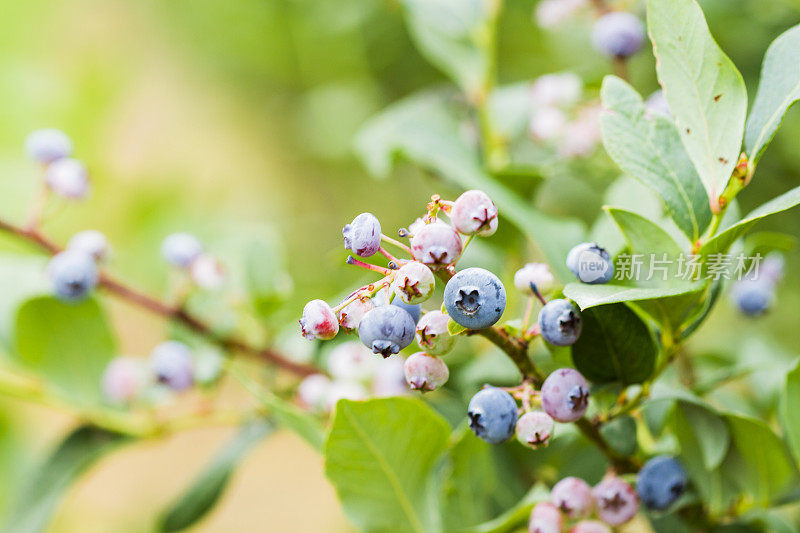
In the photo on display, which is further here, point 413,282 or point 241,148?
point 241,148

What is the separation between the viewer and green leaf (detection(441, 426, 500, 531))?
1.40 feet

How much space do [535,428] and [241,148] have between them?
4.91ft

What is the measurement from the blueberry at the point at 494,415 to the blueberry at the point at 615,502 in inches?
3.2

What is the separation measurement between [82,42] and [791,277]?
155 centimetres

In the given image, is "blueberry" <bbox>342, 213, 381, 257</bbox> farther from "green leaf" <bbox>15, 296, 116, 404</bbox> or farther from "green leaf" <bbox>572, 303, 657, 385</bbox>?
"green leaf" <bbox>15, 296, 116, 404</bbox>

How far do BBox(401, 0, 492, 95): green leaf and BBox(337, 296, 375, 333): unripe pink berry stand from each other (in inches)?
15.5

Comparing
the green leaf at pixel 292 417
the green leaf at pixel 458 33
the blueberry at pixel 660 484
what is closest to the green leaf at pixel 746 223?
the blueberry at pixel 660 484

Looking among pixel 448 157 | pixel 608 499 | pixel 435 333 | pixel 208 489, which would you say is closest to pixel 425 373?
pixel 435 333

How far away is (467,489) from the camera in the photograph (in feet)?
1.43

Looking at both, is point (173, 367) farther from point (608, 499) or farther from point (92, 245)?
point (608, 499)

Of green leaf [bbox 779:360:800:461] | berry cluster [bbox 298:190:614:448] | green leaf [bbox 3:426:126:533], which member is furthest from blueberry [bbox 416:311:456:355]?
green leaf [bbox 3:426:126:533]

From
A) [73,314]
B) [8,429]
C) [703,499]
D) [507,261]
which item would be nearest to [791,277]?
[507,261]

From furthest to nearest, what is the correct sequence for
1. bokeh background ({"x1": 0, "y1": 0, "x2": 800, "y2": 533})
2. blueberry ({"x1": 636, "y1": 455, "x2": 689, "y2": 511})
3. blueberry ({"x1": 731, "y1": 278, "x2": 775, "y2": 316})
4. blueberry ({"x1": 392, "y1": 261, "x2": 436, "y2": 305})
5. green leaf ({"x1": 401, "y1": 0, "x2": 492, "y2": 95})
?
1. bokeh background ({"x1": 0, "y1": 0, "x2": 800, "y2": 533})
2. green leaf ({"x1": 401, "y1": 0, "x2": 492, "y2": 95})
3. blueberry ({"x1": 731, "y1": 278, "x2": 775, "y2": 316})
4. blueberry ({"x1": 636, "y1": 455, "x2": 689, "y2": 511})
5. blueberry ({"x1": 392, "y1": 261, "x2": 436, "y2": 305})

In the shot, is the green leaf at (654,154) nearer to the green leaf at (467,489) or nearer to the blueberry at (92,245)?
Answer: the green leaf at (467,489)
